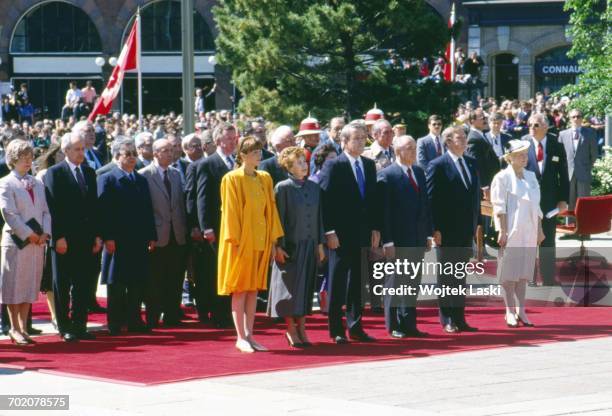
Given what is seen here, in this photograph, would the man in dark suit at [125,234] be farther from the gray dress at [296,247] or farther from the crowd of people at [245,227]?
the gray dress at [296,247]

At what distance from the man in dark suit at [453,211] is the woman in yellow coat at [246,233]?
75.1 inches

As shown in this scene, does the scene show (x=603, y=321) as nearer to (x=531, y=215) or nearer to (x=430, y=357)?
(x=531, y=215)

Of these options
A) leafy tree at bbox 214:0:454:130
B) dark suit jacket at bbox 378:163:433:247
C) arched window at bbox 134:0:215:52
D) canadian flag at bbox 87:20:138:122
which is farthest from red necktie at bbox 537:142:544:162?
arched window at bbox 134:0:215:52

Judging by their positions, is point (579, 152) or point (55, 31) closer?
point (579, 152)

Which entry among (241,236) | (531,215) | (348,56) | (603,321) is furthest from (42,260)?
(348,56)

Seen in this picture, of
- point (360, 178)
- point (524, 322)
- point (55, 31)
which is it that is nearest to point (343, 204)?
point (360, 178)

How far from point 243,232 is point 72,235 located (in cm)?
196

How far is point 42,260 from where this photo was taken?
46.3ft

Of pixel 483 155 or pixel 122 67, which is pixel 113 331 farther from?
pixel 122 67

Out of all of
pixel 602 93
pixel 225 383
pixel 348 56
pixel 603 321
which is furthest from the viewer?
pixel 348 56

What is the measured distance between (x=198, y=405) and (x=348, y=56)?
17.2 metres

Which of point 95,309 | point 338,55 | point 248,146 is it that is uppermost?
point 338,55

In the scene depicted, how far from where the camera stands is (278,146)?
49.5 feet

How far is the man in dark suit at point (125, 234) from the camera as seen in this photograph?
1452 cm
